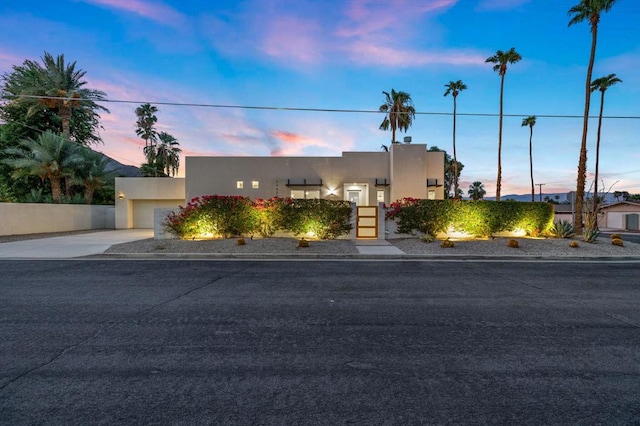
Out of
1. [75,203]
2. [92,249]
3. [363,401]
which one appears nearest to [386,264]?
[363,401]

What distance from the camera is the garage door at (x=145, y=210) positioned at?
24234mm

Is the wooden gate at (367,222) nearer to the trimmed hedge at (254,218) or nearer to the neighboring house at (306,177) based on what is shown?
the trimmed hedge at (254,218)

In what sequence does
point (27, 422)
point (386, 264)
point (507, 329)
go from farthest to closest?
point (386, 264)
point (507, 329)
point (27, 422)

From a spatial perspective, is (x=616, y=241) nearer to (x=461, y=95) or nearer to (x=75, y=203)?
(x=461, y=95)

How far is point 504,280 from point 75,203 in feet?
94.1

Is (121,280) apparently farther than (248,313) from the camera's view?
Yes

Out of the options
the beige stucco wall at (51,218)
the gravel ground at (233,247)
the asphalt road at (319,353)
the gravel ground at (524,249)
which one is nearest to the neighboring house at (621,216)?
the gravel ground at (524,249)

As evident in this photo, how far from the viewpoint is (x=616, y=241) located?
1219cm

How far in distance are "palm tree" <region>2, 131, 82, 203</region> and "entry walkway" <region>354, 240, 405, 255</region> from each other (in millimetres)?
22428

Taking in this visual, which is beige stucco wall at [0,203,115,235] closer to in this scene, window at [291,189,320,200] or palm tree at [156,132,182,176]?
window at [291,189,320,200]

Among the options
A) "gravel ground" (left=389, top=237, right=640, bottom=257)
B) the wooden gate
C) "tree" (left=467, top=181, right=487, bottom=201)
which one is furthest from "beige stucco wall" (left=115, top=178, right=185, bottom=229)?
"tree" (left=467, top=181, right=487, bottom=201)

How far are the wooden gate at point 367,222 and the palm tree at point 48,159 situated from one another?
21.7 meters

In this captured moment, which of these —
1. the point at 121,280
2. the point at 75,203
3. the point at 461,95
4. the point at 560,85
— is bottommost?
the point at 121,280

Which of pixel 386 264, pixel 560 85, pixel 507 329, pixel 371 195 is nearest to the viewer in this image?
pixel 507 329
